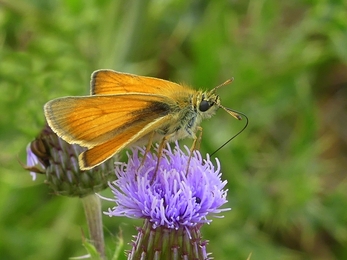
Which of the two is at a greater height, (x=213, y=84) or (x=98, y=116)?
(x=213, y=84)

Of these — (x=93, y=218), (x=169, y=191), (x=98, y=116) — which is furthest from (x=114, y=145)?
(x=93, y=218)

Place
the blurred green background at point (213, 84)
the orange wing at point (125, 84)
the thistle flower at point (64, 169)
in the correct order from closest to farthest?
the orange wing at point (125, 84) → the thistle flower at point (64, 169) → the blurred green background at point (213, 84)

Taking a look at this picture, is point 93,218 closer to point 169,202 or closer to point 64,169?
point 64,169

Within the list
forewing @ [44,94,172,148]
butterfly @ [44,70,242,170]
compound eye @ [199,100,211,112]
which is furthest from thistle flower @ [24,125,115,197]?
compound eye @ [199,100,211,112]

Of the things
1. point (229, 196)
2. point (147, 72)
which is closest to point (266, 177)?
point (229, 196)

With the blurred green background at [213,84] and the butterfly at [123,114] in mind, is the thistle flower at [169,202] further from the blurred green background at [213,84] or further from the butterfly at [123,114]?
the blurred green background at [213,84]

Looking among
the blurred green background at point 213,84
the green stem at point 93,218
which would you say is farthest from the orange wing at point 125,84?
the blurred green background at point 213,84
